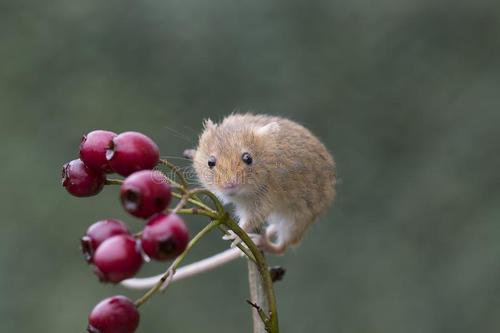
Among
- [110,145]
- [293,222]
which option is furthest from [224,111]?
[110,145]

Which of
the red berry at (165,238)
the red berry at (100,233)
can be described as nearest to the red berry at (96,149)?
the red berry at (100,233)

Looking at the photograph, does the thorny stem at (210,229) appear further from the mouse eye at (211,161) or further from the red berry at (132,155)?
the mouse eye at (211,161)

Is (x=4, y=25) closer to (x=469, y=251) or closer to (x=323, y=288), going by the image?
(x=323, y=288)

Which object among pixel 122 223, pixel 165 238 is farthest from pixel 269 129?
pixel 165 238

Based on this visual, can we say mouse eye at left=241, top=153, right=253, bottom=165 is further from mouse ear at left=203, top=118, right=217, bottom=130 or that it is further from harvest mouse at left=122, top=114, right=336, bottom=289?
mouse ear at left=203, top=118, right=217, bottom=130

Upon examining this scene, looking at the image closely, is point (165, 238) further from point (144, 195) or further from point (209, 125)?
point (209, 125)

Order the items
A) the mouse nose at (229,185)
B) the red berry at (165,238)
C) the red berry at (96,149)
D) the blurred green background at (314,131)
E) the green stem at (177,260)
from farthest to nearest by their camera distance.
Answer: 1. the blurred green background at (314,131)
2. the mouse nose at (229,185)
3. the red berry at (96,149)
4. the green stem at (177,260)
5. the red berry at (165,238)
